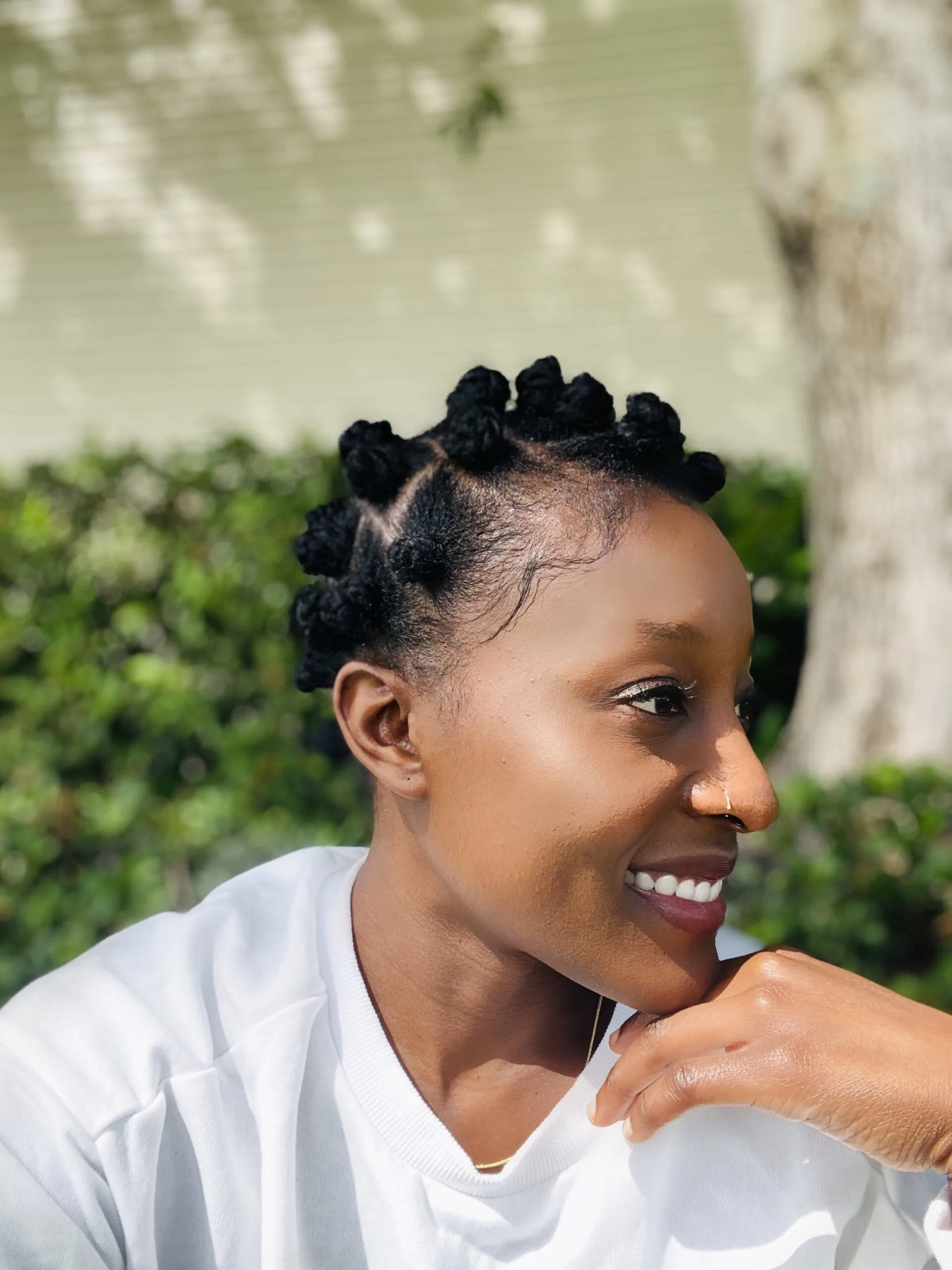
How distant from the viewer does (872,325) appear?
4.52 metres

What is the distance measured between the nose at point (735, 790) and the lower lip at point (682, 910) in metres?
0.12

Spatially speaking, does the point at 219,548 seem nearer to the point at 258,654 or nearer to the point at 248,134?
the point at 258,654

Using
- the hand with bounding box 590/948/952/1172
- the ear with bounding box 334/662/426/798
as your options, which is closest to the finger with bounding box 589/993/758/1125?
the hand with bounding box 590/948/952/1172

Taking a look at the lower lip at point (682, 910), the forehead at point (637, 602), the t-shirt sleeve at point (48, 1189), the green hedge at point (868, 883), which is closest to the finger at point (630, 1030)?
the lower lip at point (682, 910)

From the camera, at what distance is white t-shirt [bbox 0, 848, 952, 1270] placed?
1.76 meters

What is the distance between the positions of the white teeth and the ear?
0.35 meters

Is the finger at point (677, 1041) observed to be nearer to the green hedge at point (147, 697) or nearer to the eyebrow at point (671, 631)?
the eyebrow at point (671, 631)

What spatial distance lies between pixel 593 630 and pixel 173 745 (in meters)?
3.70

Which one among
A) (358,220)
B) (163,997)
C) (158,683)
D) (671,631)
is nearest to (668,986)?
(671,631)

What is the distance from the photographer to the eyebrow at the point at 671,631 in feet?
5.90

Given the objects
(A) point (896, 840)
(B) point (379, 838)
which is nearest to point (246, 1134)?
(B) point (379, 838)

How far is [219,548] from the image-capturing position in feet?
17.5

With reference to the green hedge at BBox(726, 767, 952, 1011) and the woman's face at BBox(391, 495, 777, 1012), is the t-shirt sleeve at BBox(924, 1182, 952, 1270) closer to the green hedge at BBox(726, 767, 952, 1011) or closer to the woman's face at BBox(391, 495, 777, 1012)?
the woman's face at BBox(391, 495, 777, 1012)

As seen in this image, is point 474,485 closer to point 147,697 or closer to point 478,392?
point 478,392
